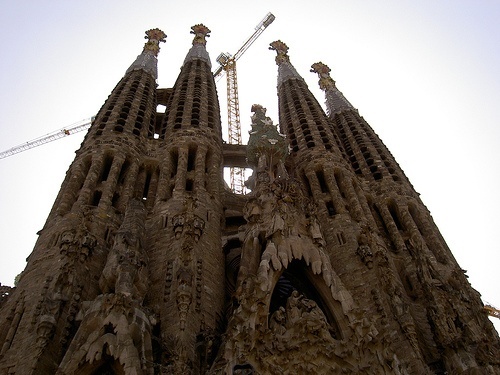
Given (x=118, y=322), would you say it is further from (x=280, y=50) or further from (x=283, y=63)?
(x=280, y=50)

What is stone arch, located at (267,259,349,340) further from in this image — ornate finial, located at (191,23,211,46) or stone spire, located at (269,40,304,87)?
ornate finial, located at (191,23,211,46)

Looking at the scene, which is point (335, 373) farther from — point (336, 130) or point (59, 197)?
point (336, 130)

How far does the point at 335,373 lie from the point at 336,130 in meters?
22.3

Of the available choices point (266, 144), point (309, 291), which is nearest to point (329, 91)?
point (266, 144)

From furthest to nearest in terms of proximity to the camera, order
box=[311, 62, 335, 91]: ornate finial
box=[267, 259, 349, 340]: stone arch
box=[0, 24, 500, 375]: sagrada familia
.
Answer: box=[311, 62, 335, 91]: ornate finial, box=[267, 259, 349, 340]: stone arch, box=[0, 24, 500, 375]: sagrada familia

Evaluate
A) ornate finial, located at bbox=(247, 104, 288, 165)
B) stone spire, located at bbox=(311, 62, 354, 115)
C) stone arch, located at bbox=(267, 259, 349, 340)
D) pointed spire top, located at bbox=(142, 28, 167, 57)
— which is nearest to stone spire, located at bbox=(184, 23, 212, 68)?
pointed spire top, located at bbox=(142, 28, 167, 57)

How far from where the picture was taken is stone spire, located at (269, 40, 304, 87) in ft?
136

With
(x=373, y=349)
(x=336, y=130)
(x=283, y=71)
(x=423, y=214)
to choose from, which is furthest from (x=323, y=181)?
(x=283, y=71)

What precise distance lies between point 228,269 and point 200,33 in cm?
2793

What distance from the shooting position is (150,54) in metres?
38.0

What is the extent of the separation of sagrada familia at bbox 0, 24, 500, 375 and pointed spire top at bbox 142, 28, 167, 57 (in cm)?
969

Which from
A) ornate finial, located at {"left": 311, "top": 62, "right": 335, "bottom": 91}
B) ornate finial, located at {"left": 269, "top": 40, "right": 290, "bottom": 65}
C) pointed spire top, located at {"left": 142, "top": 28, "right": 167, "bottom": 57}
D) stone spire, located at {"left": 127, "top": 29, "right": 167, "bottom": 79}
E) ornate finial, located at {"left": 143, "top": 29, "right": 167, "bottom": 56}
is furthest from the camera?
ornate finial, located at {"left": 269, "top": 40, "right": 290, "bottom": 65}

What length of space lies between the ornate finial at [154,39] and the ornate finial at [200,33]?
254 centimetres

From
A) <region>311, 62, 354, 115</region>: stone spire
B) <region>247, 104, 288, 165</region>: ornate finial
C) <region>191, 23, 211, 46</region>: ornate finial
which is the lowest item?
<region>247, 104, 288, 165</region>: ornate finial
